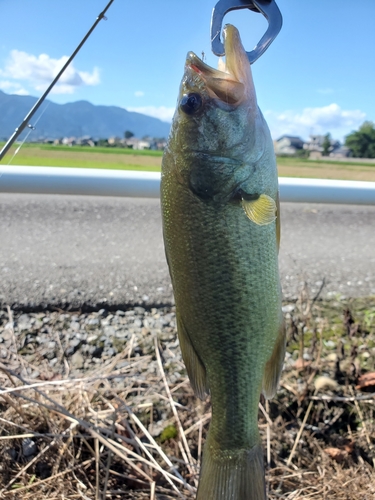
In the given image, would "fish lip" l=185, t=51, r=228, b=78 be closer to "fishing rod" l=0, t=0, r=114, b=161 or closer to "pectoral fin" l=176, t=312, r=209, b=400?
"pectoral fin" l=176, t=312, r=209, b=400

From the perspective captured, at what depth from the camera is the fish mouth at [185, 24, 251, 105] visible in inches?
43.1

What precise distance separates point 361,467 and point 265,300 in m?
1.19

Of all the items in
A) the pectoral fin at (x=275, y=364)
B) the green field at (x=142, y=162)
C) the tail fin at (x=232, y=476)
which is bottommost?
the tail fin at (x=232, y=476)

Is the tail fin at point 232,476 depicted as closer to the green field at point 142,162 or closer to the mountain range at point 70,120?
the mountain range at point 70,120

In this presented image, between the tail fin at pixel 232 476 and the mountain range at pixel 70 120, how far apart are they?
0.92m

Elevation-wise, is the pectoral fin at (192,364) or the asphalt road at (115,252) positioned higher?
the pectoral fin at (192,364)

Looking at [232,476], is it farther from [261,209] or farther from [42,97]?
[42,97]

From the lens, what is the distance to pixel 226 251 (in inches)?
44.4

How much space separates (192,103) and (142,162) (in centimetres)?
357

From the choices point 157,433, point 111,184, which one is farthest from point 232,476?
point 111,184

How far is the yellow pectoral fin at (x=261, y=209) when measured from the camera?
1.08 m

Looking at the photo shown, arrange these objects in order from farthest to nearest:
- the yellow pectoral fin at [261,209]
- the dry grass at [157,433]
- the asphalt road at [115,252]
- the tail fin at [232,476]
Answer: the asphalt road at [115,252]
the dry grass at [157,433]
the tail fin at [232,476]
the yellow pectoral fin at [261,209]

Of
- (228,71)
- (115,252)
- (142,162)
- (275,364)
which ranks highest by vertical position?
(228,71)

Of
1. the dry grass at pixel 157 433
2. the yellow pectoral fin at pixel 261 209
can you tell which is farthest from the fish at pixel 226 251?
the dry grass at pixel 157 433
